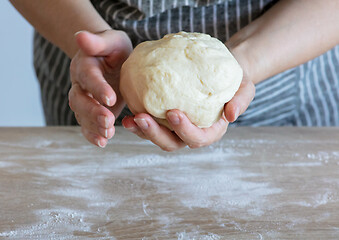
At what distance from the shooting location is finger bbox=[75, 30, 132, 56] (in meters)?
0.92

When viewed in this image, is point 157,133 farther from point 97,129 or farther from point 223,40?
point 223,40

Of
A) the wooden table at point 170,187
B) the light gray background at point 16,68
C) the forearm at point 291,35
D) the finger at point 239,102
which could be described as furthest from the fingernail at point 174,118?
the light gray background at point 16,68

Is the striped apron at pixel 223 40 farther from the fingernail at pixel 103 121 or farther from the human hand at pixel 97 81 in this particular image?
the fingernail at pixel 103 121

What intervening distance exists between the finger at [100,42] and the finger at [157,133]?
196mm

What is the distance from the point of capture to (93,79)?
0.92 metres

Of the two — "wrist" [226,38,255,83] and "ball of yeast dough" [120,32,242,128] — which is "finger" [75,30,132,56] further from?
"wrist" [226,38,255,83]

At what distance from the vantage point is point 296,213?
0.99 metres

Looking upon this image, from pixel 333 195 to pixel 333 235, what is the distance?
0.16 metres

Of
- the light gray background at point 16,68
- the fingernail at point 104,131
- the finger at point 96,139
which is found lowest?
the light gray background at point 16,68

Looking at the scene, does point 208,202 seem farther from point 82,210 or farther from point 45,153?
point 45,153

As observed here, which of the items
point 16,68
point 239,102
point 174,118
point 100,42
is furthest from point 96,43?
point 16,68

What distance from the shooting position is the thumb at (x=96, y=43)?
0.92m

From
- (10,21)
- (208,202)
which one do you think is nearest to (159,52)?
(208,202)

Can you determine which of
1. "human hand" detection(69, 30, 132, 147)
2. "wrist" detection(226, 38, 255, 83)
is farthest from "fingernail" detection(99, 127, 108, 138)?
"wrist" detection(226, 38, 255, 83)
